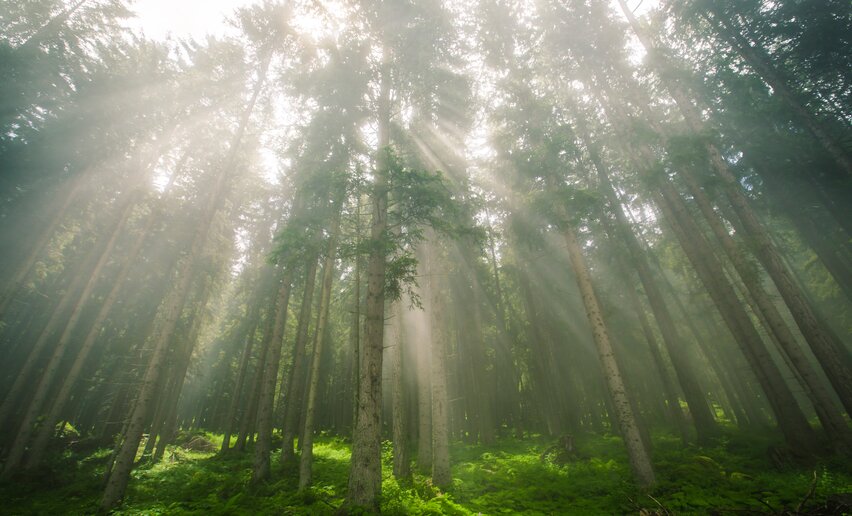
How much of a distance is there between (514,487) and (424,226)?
943 centimetres

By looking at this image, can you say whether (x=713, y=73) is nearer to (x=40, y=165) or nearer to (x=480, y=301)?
(x=480, y=301)

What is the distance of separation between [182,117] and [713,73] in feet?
82.3

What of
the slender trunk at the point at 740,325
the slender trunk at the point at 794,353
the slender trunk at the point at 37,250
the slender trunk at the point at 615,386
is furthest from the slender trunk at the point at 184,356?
the slender trunk at the point at 794,353

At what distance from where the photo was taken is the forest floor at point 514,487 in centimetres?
687

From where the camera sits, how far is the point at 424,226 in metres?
14.0

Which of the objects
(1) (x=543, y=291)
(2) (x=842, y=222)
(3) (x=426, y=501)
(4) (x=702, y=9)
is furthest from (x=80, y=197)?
(2) (x=842, y=222)

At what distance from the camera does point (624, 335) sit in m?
19.3

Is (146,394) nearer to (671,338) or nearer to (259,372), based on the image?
(259,372)

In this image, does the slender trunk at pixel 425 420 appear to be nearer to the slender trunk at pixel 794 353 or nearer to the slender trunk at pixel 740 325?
the slender trunk at pixel 740 325

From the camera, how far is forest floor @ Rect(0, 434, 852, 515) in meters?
6.87

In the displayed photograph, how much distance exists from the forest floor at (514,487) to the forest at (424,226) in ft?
0.43

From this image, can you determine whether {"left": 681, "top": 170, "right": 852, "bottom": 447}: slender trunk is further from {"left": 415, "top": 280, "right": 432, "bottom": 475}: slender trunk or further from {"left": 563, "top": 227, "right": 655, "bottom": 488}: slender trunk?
{"left": 415, "top": 280, "right": 432, "bottom": 475}: slender trunk

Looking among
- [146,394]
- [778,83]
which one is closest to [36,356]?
[146,394]

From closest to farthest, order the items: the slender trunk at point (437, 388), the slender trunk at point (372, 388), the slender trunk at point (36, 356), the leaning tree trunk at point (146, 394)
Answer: the slender trunk at point (372, 388)
the leaning tree trunk at point (146, 394)
the slender trunk at point (437, 388)
the slender trunk at point (36, 356)
